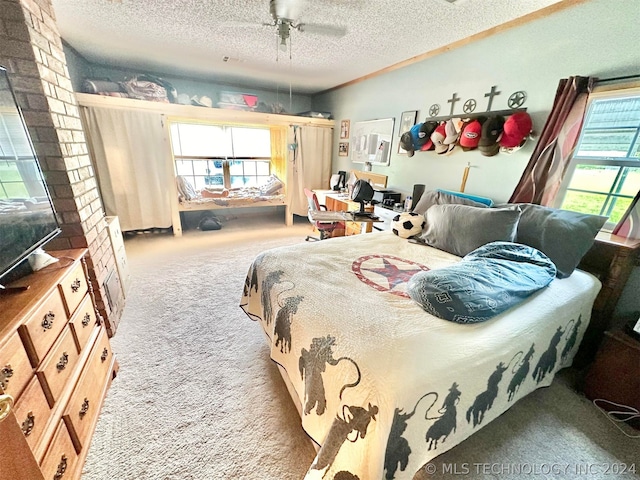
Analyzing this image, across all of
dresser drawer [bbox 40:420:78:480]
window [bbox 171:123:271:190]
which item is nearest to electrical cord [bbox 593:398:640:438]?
dresser drawer [bbox 40:420:78:480]

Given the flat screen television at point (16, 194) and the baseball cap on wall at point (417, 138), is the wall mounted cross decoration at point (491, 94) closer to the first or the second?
the baseball cap on wall at point (417, 138)

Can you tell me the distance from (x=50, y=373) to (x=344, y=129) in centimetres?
434

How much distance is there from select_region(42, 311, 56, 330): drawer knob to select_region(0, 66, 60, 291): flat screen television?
0.53 feet

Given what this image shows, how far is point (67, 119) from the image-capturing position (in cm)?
159

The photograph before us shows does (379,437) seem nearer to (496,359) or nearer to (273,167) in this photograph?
(496,359)

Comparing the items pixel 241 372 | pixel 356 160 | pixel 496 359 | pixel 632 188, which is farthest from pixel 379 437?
pixel 356 160

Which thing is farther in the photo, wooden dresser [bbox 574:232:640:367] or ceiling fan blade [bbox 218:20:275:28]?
ceiling fan blade [bbox 218:20:275:28]

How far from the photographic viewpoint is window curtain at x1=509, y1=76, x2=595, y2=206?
172cm

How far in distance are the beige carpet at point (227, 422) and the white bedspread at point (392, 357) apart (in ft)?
0.64

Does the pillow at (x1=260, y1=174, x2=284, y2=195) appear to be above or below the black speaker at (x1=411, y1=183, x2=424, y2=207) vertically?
below

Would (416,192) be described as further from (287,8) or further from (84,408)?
(84,408)

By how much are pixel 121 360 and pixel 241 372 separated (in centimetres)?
79

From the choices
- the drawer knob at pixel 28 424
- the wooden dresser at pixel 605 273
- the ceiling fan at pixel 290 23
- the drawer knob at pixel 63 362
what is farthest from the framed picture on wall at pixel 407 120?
the drawer knob at pixel 28 424

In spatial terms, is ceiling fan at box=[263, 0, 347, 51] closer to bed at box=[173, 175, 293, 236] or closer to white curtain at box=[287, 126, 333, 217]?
white curtain at box=[287, 126, 333, 217]
